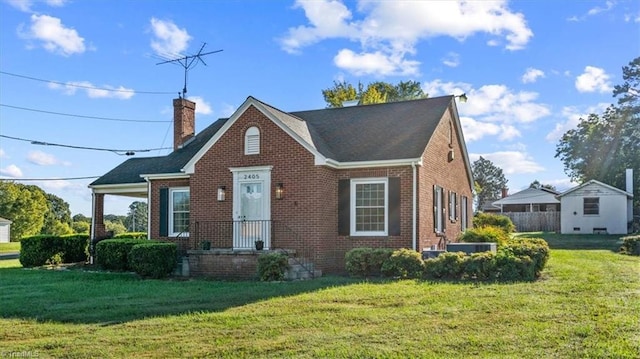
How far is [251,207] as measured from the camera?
1577cm

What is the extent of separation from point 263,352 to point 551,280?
7549 millimetres

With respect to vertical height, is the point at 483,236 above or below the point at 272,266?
above

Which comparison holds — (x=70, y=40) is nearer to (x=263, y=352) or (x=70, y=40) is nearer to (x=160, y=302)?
(x=160, y=302)

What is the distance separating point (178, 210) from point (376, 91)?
21695mm

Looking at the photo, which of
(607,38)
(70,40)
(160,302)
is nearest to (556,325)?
(160,302)

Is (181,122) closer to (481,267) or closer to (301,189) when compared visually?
(301,189)

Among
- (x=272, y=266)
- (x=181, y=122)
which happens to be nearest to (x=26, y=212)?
(x=181, y=122)

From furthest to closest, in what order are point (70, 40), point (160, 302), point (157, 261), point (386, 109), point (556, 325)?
point (386, 109)
point (70, 40)
point (157, 261)
point (160, 302)
point (556, 325)

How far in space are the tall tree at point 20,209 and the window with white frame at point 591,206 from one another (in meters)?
51.8

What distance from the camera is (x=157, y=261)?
14547mm

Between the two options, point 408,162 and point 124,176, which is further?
point 124,176

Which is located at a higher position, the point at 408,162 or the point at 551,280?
the point at 408,162

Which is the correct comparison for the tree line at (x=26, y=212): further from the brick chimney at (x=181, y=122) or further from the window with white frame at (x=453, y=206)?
the window with white frame at (x=453, y=206)

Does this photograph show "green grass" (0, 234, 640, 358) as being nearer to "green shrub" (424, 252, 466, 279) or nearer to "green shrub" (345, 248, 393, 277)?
"green shrub" (424, 252, 466, 279)
